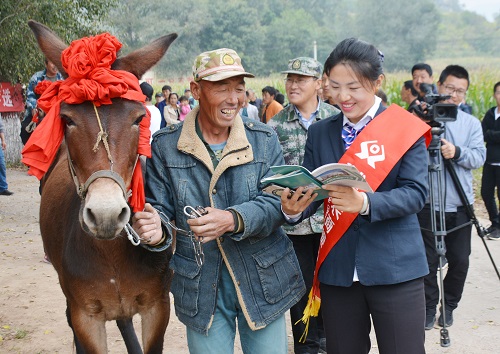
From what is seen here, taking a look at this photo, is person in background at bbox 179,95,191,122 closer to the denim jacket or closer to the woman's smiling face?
the denim jacket

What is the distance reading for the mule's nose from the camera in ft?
8.09

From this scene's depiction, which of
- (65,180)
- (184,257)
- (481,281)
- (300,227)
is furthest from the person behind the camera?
(481,281)

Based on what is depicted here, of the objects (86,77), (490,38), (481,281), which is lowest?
(481,281)

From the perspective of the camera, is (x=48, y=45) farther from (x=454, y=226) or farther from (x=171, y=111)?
(x=171, y=111)

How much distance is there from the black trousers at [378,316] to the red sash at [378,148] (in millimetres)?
249

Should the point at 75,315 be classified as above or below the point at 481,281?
above

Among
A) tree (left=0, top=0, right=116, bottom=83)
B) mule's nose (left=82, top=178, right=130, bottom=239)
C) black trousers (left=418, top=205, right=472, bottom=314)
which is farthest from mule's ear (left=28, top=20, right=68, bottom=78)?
tree (left=0, top=0, right=116, bottom=83)

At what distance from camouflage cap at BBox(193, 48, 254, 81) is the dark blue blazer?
2.49ft

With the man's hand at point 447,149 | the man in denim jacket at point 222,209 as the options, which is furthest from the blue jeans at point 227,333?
the man's hand at point 447,149

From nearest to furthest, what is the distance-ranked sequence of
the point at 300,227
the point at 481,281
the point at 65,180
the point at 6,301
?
1. the point at 65,180
2. the point at 300,227
3. the point at 6,301
4. the point at 481,281

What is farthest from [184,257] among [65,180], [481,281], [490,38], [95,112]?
[490,38]

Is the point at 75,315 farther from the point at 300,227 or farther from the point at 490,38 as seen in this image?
the point at 490,38

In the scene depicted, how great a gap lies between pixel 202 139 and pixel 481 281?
5.17 meters

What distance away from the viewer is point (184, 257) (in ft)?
9.92
